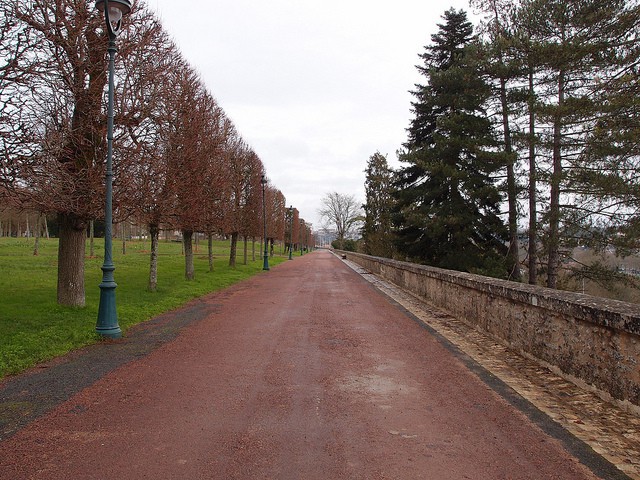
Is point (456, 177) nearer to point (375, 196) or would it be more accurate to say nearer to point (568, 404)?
point (568, 404)

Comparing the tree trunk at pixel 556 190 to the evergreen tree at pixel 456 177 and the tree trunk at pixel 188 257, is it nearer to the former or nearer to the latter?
the evergreen tree at pixel 456 177

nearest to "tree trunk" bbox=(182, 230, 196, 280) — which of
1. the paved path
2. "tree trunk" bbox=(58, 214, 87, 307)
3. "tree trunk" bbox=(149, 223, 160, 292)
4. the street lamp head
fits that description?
"tree trunk" bbox=(149, 223, 160, 292)

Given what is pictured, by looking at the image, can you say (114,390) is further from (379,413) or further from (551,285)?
(551,285)

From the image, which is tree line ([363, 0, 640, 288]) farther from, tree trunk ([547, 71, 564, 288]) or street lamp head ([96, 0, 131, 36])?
street lamp head ([96, 0, 131, 36])

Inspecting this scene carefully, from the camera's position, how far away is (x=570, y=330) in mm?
5125

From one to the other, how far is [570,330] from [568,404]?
A: 0.99 meters

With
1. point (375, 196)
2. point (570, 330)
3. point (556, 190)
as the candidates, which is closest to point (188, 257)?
point (556, 190)

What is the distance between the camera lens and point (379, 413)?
4.24 m

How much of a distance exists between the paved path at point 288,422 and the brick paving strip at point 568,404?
225mm

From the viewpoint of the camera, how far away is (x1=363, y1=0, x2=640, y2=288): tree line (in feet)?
40.7

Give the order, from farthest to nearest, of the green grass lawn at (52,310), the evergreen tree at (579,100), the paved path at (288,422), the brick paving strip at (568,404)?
the evergreen tree at (579,100)
the green grass lawn at (52,310)
the brick paving strip at (568,404)
the paved path at (288,422)

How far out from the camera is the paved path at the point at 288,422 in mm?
3189

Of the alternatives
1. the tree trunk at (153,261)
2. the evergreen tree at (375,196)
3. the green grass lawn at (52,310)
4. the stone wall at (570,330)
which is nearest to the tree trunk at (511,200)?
the stone wall at (570,330)

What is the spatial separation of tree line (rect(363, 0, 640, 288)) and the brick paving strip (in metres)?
7.26
